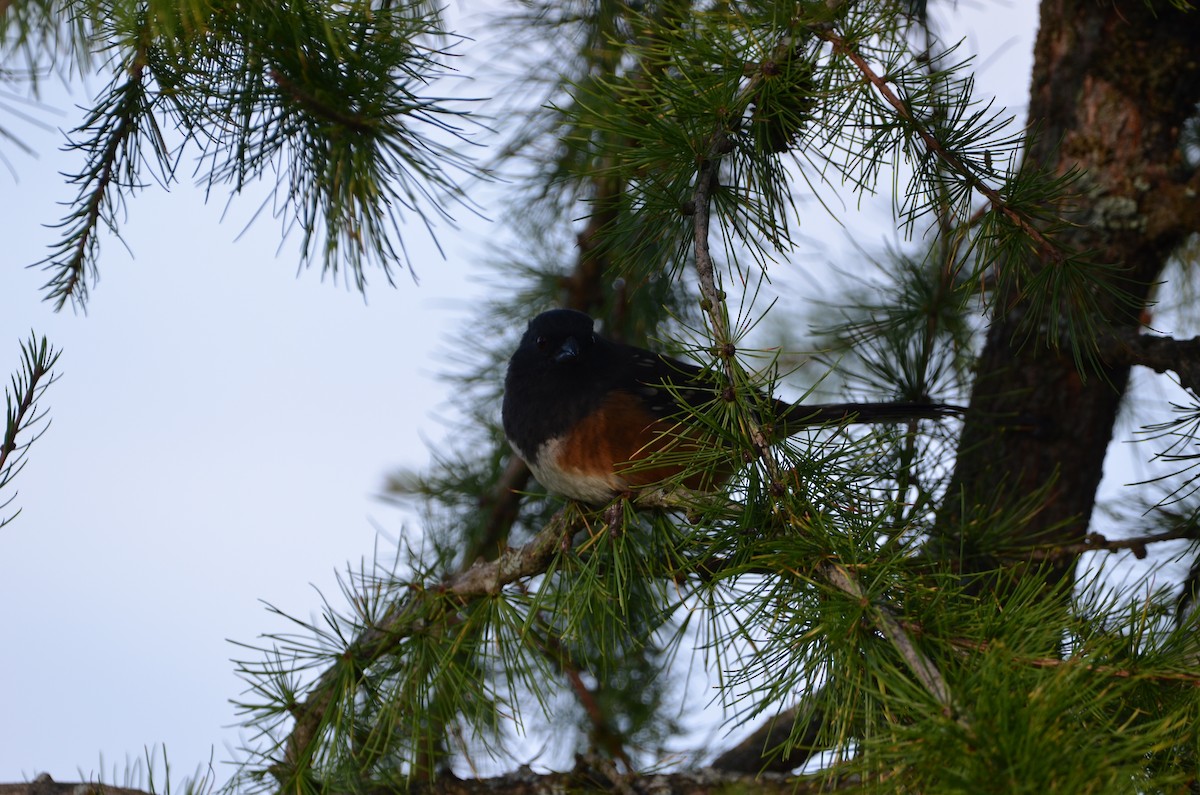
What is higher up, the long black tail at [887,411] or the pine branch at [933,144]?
the pine branch at [933,144]

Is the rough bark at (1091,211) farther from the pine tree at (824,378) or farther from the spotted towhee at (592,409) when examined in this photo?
the spotted towhee at (592,409)

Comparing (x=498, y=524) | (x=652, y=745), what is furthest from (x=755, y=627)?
(x=652, y=745)

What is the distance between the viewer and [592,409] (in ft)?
6.41

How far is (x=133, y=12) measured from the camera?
1.30 metres

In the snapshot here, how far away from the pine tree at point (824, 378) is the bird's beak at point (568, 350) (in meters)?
0.27

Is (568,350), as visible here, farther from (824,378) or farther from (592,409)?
(824,378)

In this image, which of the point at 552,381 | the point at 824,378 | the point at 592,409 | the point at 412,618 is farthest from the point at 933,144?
the point at 412,618

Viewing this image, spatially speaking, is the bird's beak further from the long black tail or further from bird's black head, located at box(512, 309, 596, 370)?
the long black tail

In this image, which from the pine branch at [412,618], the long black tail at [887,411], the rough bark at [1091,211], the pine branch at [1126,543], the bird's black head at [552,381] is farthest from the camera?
the rough bark at [1091,211]

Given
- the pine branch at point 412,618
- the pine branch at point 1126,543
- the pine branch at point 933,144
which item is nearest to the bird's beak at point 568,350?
the pine branch at point 412,618

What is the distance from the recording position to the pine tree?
1053 mm

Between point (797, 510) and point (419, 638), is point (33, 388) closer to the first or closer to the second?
point (419, 638)

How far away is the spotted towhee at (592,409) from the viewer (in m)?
1.88

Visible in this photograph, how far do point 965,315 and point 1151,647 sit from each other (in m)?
1.34
